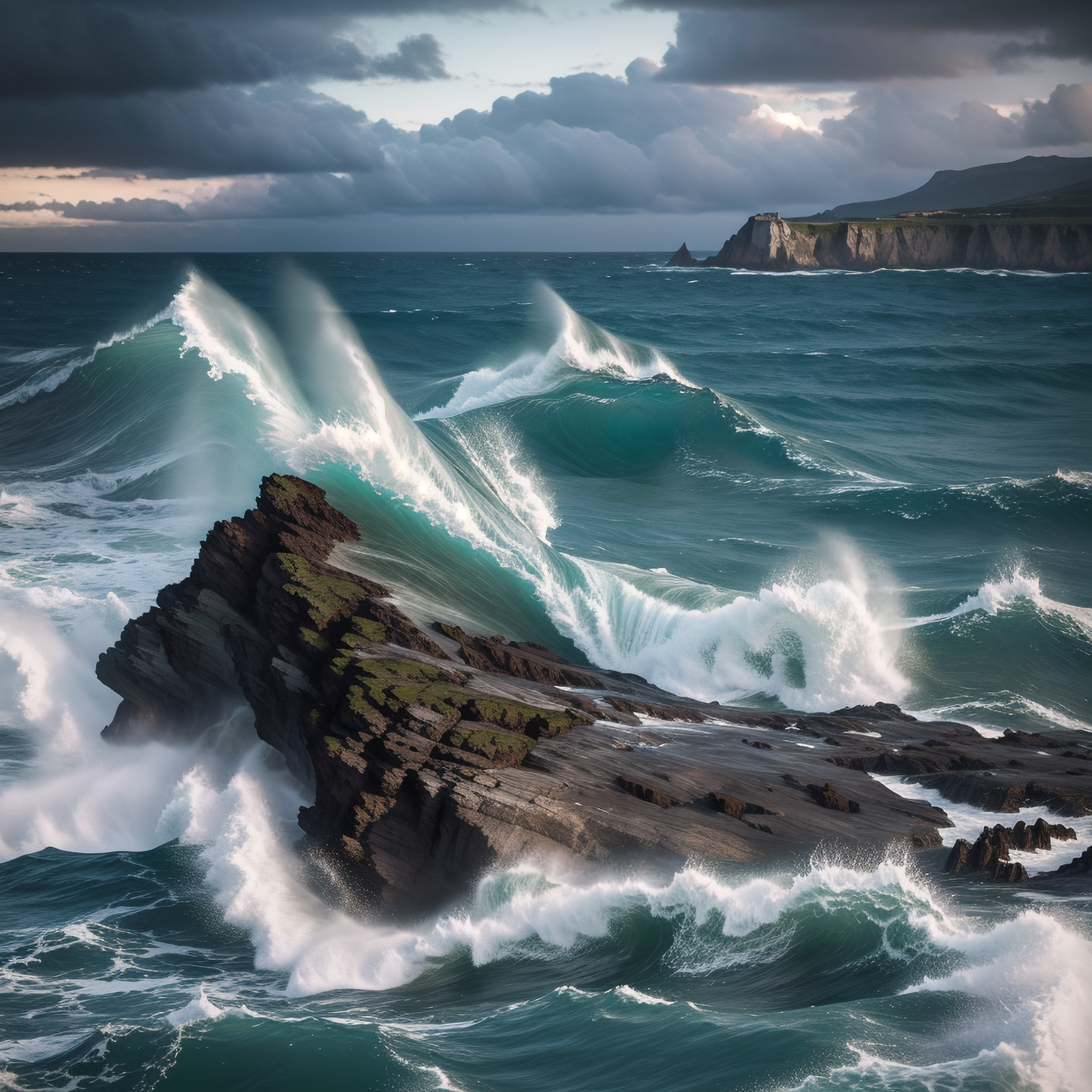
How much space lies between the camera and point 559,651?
18500 millimetres

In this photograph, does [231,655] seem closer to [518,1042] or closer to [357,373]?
[518,1042]

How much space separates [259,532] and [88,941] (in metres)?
5.56

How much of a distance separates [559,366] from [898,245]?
114 meters

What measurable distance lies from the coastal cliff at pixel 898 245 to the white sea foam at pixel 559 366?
325 ft

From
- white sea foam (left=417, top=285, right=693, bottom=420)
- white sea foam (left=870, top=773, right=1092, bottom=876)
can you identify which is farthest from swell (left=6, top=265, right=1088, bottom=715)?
white sea foam (left=417, top=285, right=693, bottom=420)

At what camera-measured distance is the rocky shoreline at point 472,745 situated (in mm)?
9648

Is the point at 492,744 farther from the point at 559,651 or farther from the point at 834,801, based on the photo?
the point at 559,651

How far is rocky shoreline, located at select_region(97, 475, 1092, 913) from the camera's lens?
9.65m

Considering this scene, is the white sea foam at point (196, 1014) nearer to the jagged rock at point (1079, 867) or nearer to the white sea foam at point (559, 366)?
the jagged rock at point (1079, 867)

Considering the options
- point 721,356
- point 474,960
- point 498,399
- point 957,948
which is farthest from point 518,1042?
point 721,356

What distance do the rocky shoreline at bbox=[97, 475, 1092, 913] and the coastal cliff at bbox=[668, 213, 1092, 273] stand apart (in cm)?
13706

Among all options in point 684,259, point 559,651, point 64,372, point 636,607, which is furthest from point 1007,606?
point 684,259

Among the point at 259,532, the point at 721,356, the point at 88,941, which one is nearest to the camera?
the point at 88,941

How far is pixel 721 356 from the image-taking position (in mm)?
59562
